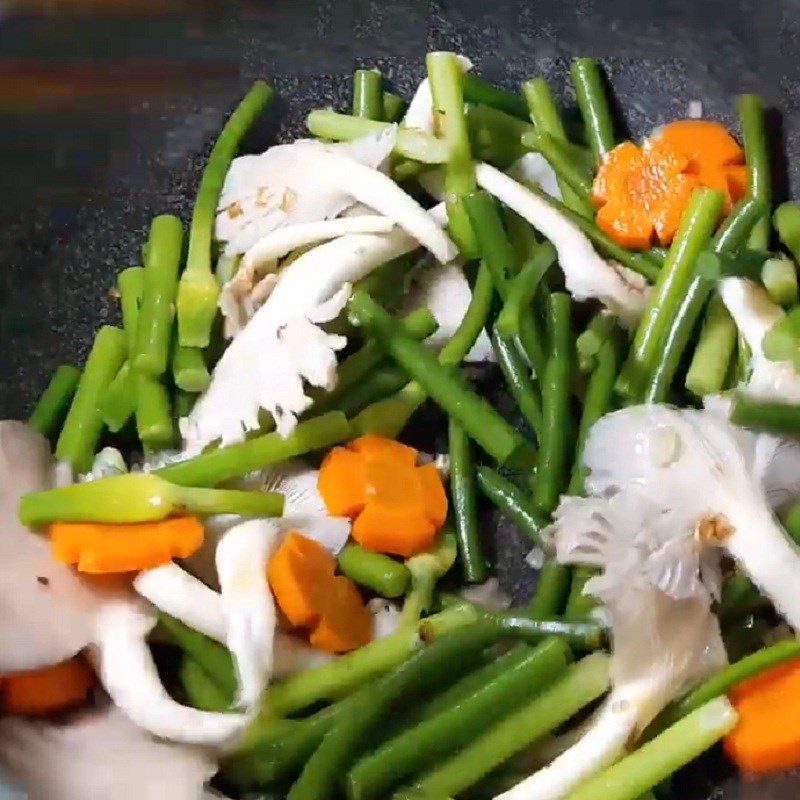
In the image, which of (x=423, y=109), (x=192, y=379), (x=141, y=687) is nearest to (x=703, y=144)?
(x=423, y=109)

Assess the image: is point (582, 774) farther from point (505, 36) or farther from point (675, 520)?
point (505, 36)

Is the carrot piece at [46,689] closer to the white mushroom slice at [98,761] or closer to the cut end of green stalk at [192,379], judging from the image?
the white mushroom slice at [98,761]

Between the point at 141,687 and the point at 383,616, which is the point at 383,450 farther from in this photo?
the point at 141,687

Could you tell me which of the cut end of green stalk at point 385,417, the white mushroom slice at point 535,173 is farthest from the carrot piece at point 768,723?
the white mushroom slice at point 535,173

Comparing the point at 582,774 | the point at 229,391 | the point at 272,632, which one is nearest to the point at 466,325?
the point at 229,391

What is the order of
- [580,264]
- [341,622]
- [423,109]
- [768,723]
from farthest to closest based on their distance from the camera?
[423,109]
[580,264]
[341,622]
[768,723]

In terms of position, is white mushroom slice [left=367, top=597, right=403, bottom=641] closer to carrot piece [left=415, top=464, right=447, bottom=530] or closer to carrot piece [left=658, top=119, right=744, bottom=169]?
carrot piece [left=415, top=464, right=447, bottom=530]
